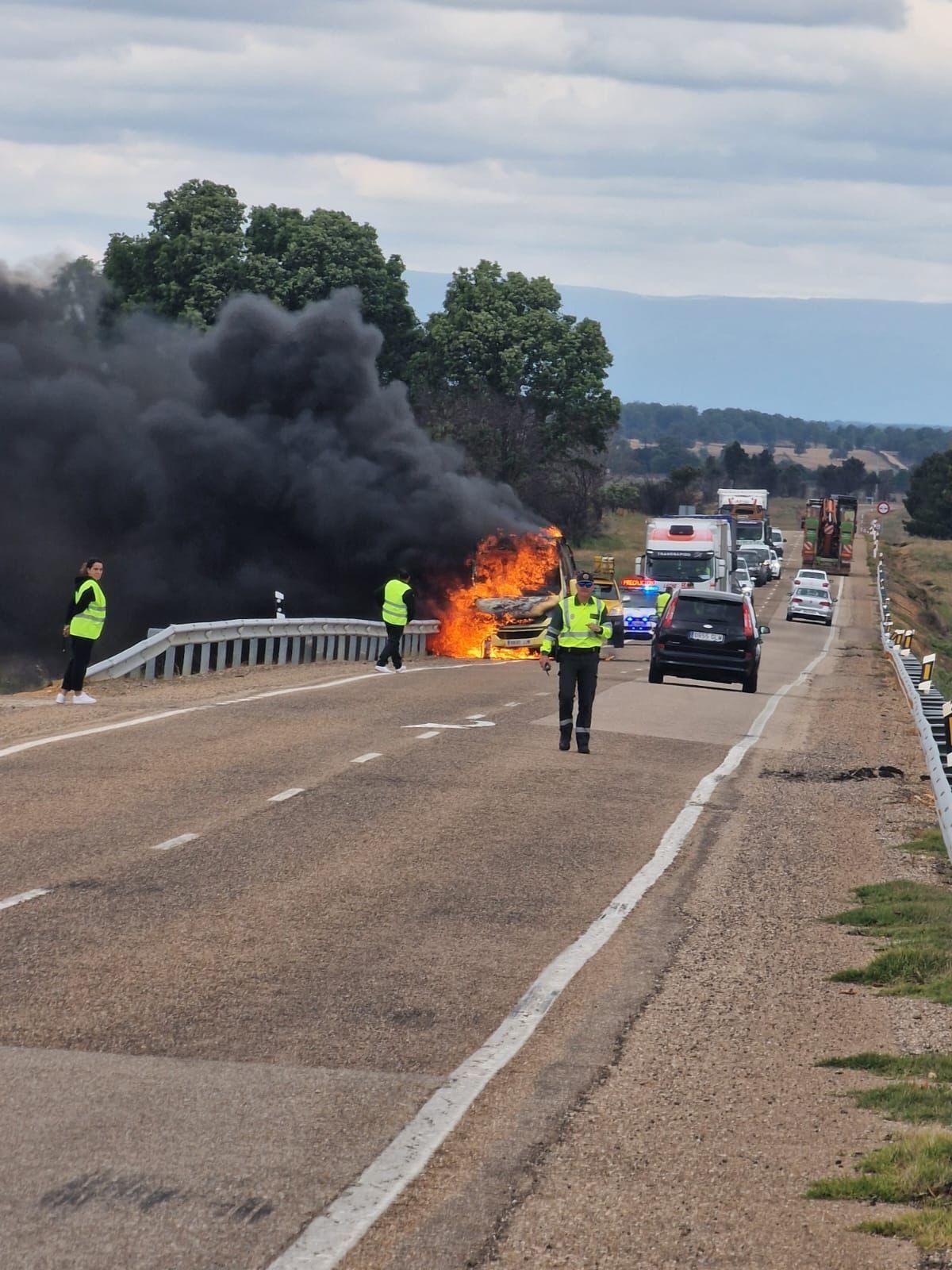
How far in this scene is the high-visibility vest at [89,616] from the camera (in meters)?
20.3

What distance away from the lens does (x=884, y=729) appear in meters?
24.1

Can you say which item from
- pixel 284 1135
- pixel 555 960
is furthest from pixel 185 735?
pixel 284 1135

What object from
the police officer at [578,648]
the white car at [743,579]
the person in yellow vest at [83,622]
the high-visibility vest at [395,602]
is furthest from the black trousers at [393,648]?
the white car at [743,579]

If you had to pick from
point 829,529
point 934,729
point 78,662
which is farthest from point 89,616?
point 829,529

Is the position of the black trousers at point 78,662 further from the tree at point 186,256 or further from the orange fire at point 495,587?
the tree at point 186,256

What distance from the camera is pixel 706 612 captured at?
2816cm

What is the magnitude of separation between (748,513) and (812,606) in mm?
32258

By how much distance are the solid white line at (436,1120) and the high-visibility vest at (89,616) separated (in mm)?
10553

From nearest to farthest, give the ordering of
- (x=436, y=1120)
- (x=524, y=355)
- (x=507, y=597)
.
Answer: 1. (x=436, y=1120)
2. (x=507, y=597)
3. (x=524, y=355)

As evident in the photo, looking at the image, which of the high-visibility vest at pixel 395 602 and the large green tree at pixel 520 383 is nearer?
the high-visibility vest at pixel 395 602

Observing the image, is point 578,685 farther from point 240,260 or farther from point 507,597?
point 240,260

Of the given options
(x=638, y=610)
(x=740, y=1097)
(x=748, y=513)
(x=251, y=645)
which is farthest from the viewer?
(x=748, y=513)

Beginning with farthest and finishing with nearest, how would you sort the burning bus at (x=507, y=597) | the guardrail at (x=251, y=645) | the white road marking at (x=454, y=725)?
the burning bus at (x=507, y=597), the guardrail at (x=251, y=645), the white road marking at (x=454, y=725)

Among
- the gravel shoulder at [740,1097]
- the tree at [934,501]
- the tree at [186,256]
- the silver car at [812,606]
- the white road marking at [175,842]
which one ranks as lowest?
the silver car at [812,606]
